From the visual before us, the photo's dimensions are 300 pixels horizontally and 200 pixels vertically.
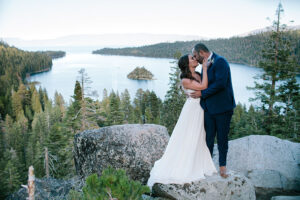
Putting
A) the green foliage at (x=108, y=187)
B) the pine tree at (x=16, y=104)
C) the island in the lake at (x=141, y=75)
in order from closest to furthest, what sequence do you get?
the green foliage at (x=108, y=187), the pine tree at (x=16, y=104), the island in the lake at (x=141, y=75)

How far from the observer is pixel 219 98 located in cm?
448

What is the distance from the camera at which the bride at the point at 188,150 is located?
4762mm

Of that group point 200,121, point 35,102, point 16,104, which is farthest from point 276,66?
point 16,104

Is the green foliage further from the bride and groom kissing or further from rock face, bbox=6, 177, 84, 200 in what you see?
rock face, bbox=6, 177, 84, 200

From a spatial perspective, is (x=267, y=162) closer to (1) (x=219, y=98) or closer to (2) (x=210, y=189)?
(2) (x=210, y=189)

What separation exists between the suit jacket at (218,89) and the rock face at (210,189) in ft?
4.60

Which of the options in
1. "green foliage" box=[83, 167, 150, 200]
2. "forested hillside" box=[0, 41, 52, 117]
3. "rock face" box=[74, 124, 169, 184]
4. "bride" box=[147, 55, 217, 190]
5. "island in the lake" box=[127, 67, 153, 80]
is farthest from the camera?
"island in the lake" box=[127, 67, 153, 80]

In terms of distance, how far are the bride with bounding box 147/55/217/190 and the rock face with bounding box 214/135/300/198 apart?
3251 mm

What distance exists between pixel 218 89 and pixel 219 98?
0.67ft

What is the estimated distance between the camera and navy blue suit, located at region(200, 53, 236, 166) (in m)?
4.37

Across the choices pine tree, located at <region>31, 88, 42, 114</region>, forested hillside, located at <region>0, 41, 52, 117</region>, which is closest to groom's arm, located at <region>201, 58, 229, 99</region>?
pine tree, located at <region>31, 88, 42, 114</region>

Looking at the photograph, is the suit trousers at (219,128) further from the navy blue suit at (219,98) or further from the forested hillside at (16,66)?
the forested hillside at (16,66)

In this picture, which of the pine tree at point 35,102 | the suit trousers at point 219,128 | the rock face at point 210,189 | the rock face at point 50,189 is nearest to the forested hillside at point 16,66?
the pine tree at point 35,102

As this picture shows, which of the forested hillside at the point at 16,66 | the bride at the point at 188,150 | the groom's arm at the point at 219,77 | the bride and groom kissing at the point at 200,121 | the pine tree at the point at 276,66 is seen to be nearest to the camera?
the groom's arm at the point at 219,77
